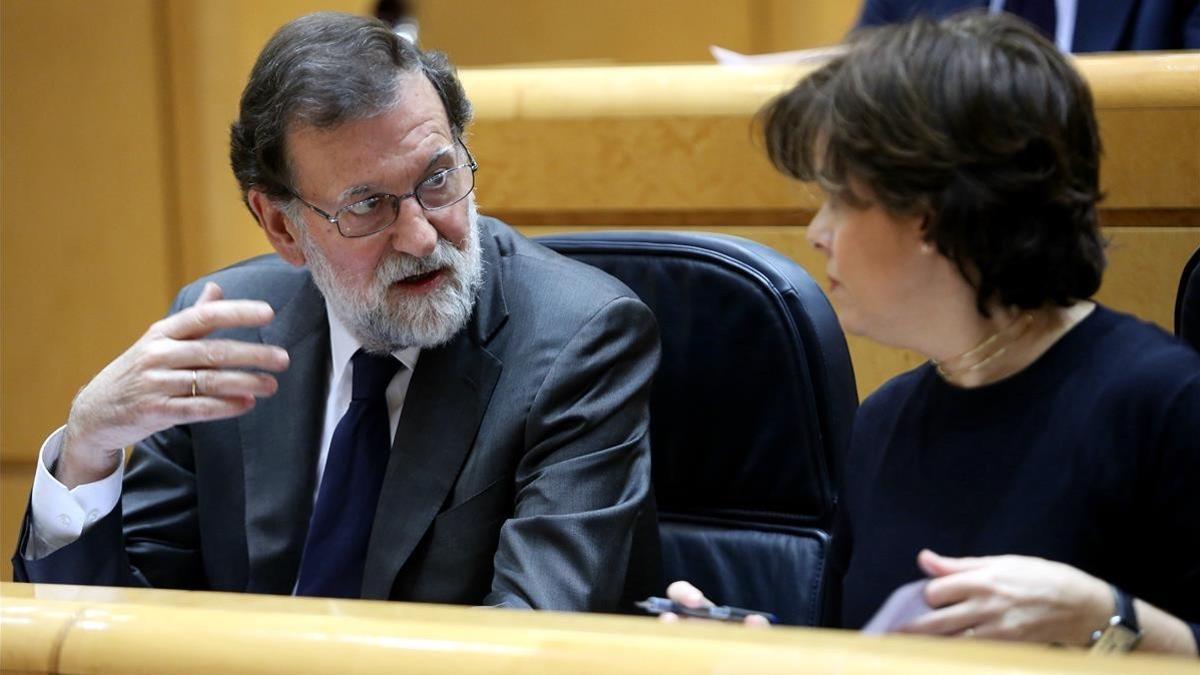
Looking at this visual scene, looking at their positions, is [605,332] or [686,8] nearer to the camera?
[605,332]

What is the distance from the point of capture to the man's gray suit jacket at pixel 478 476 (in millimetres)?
1598

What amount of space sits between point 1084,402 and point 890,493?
0.66 feet

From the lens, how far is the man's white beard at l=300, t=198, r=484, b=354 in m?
1.71

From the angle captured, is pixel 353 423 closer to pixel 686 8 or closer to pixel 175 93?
pixel 175 93

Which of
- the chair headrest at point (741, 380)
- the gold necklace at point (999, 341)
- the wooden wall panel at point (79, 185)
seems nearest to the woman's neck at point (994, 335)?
the gold necklace at point (999, 341)

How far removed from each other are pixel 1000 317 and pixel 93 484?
1.06 meters

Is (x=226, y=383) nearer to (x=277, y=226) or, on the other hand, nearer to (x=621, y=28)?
(x=277, y=226)

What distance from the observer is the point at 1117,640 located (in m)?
1.07

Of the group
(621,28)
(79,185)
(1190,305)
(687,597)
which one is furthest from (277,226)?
(621,28)

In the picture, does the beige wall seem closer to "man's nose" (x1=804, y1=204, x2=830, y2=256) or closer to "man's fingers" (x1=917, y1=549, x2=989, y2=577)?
"man's nose" (x1=804, y1=204, x2=830, y2=256)

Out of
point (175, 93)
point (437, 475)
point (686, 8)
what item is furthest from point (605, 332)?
point (686, 8)

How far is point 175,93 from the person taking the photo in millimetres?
3395

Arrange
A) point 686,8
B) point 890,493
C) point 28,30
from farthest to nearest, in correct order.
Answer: point 686,8, point 28,30, point 890,493

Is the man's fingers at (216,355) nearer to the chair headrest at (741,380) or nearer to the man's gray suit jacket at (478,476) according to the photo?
the man's gray suit jacket at (478,476)
